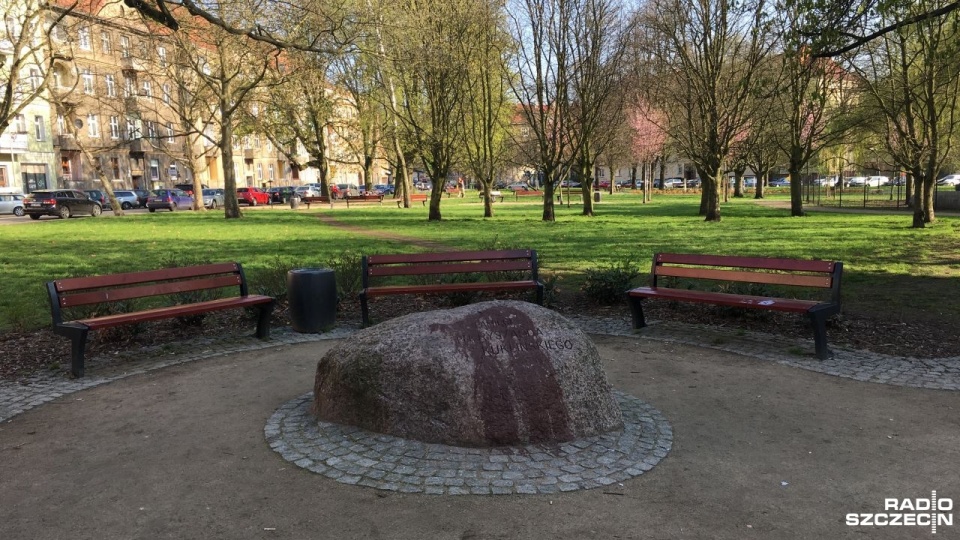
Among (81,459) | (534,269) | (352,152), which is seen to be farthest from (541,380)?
(352,152)

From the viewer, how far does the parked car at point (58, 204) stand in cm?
3238

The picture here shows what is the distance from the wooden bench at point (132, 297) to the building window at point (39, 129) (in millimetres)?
48023

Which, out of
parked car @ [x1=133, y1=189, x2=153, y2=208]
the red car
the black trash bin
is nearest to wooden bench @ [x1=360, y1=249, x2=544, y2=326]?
the black trash bin

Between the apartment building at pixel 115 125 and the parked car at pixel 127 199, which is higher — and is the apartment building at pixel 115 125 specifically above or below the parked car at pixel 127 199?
above

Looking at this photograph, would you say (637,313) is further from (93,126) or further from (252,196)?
(93,126)

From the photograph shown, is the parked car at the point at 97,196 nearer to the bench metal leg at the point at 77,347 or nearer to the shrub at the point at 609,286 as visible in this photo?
the bench metal leg at the point at 77,347

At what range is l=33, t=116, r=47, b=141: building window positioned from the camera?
4588cm

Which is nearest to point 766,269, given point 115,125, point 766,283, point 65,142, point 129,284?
point 766,283

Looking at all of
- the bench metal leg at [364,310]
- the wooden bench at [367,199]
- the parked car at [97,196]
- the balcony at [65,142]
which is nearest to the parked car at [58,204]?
the parked car at [97,196]

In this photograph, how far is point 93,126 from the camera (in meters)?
50.0

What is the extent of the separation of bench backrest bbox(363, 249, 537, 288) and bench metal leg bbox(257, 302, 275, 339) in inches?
45.6

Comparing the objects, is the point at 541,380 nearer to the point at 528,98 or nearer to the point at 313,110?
the point at 528,98

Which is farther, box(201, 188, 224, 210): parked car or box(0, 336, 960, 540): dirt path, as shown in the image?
box(201, 188, 224, 210): parked car

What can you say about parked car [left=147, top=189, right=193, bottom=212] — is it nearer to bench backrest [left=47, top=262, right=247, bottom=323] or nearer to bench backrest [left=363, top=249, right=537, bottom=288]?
bench backrest [left=47, top=262, right=247, bottom=323]
